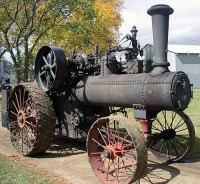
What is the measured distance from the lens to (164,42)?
5.01m

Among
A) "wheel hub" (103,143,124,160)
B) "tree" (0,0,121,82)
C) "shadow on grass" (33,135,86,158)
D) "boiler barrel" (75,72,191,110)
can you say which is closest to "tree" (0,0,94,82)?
"tree" (0,0,121,82)

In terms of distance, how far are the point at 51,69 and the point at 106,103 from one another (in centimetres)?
147

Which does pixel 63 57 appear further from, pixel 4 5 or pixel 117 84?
pixel 4 5

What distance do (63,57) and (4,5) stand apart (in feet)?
52.3

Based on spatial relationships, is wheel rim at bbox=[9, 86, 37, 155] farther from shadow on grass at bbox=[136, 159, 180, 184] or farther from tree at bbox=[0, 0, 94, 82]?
tree at bbox=[0, 0, 94, 82]

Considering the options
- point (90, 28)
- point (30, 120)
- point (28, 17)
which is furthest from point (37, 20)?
point (30, 120)

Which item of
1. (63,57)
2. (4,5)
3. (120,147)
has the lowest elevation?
(120,147)

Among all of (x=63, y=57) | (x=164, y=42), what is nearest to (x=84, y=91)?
(x=63, y=57)

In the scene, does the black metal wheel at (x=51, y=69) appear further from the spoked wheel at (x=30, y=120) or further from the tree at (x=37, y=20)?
the tree at (x=37, y=20)

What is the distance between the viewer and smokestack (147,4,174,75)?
491 cm

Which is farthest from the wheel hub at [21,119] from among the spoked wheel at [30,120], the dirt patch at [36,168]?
the dirt patch at [36,168]

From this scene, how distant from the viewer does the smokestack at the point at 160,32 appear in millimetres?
4910

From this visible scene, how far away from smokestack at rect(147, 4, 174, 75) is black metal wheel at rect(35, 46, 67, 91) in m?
2.10

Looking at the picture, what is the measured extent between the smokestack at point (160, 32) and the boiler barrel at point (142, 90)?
0.56 feet
